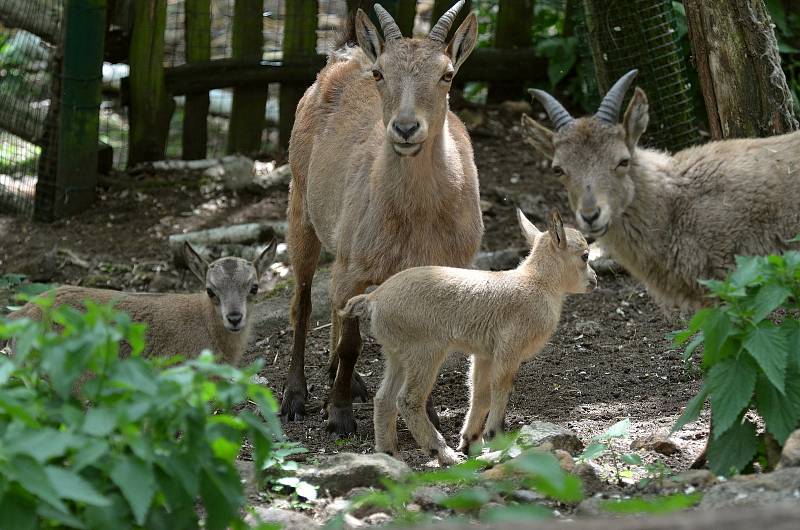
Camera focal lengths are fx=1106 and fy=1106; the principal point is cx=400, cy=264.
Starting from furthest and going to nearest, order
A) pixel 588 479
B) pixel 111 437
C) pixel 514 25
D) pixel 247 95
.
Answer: pixel 514 25, pixel 247 95, pixel 588 479, pixel 111 437

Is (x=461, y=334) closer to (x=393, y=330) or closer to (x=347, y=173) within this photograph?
(x=393, y=330)

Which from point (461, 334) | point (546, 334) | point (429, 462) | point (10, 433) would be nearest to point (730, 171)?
point (546, 334)

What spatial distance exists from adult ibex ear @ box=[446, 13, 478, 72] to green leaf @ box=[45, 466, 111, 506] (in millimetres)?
4302

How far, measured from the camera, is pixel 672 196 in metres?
6.33

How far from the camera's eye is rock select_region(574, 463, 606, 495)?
5.14 metres

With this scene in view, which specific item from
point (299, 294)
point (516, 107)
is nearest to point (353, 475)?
point (299, 294)

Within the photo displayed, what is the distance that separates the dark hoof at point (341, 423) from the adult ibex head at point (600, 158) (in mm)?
2008

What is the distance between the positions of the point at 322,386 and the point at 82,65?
4.38 m

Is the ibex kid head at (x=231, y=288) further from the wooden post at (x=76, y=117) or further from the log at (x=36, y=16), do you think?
the log at (x=36, y=16)

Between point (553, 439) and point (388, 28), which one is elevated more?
point (388, 28)

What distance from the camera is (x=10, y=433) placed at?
356 cm

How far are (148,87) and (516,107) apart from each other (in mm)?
4037

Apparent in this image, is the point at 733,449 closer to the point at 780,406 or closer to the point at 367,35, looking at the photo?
the point at 780,406

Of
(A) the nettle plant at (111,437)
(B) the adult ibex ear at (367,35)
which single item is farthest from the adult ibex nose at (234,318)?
(A) the nettle plant at (111,437)
